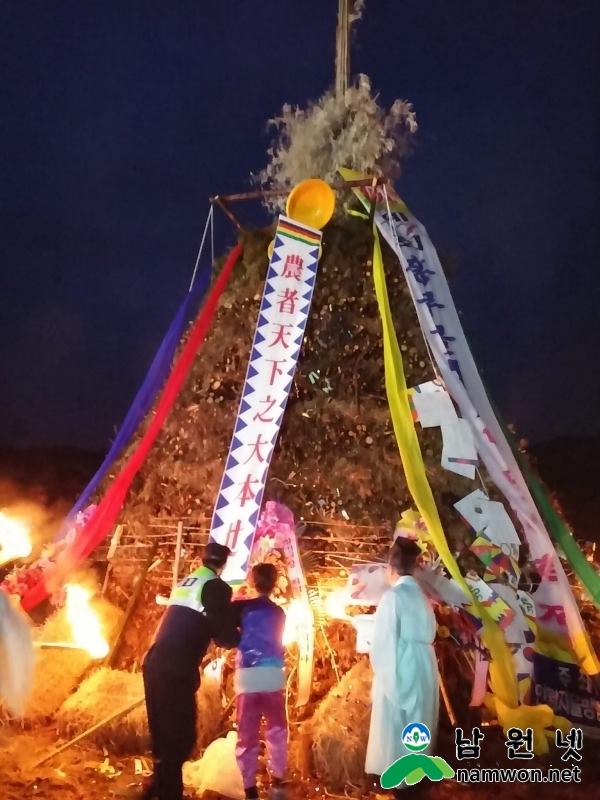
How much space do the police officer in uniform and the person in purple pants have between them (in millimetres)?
139

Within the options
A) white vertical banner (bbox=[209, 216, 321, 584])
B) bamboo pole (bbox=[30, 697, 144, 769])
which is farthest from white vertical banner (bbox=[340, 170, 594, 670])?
bamboo pole (bbox=[30, 697, 144, 769])

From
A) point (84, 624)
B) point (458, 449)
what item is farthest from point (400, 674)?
point (84, 624)

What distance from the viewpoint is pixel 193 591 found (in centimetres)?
411

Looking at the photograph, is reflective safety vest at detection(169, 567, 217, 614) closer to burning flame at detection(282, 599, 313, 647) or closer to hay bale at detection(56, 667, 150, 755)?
burning flame at detection(282, 599, 313, 647)

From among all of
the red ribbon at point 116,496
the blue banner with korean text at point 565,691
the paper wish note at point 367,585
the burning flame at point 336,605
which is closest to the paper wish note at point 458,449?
the paper wish note at point 367,585

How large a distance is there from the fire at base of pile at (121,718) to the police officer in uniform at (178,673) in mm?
851

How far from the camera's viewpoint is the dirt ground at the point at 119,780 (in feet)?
14.1

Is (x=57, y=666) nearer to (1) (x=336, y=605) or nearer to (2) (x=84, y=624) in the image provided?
(2) (x=84, y=624)

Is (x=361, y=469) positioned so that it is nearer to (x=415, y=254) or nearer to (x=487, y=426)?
(x=487, y=426)

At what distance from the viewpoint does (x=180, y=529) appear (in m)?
5.53

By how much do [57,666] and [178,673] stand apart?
211 centimetres

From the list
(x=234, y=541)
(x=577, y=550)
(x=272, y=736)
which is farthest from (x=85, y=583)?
(x=577, y=550)

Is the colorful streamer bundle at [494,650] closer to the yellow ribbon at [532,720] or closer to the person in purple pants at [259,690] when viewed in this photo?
the yellow ribbon at [532,720]

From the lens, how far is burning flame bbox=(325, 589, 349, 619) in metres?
5.06
